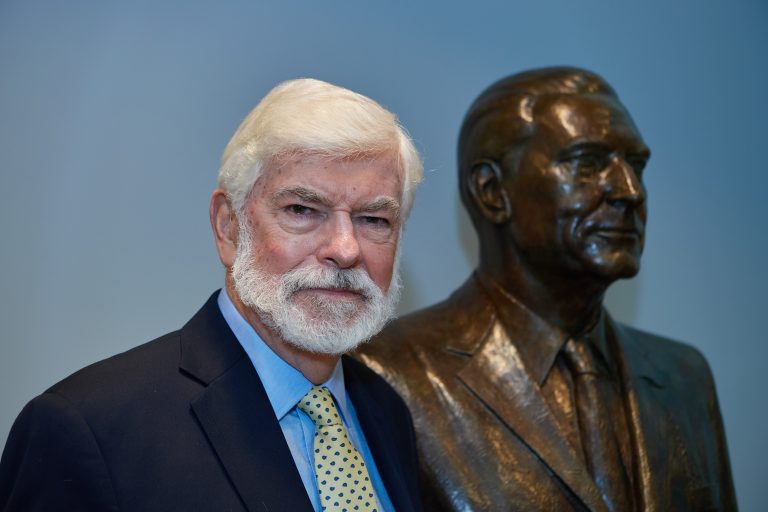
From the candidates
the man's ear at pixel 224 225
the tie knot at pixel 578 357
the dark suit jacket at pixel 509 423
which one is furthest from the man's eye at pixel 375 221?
the tie knot at pixel 578 357

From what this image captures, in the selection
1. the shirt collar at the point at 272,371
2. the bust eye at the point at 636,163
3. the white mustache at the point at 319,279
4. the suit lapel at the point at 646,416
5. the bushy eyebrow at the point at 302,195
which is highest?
the bushy eyebrow at the point at 302,195

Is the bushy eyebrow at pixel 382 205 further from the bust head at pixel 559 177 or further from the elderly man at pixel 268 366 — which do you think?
the bust head at pixel 559 177

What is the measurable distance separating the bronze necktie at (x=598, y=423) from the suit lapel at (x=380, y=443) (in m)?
Result: 0.52

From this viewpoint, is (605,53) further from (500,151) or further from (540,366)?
(540,366)

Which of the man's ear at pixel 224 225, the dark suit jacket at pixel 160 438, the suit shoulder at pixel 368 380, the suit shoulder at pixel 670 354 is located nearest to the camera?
the dark suit jacket at pixel 160 438

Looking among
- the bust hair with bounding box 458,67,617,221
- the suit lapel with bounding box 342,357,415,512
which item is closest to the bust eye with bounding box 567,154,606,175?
the bust hair with bounding box 458,67,617,221

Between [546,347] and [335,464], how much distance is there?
78 centimetres

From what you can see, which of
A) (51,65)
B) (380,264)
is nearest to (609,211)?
(380,264)

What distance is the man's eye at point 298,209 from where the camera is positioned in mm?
1412

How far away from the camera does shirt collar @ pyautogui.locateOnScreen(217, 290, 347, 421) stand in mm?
1433

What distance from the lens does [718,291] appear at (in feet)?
9.75

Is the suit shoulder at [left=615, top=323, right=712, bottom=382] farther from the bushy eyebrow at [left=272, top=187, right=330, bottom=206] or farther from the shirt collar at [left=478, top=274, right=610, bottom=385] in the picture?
the bushy eyebrow at [left=272, top=187, right=330, bottom=206]

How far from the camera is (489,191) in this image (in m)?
2.12

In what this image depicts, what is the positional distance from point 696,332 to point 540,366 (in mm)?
1080
